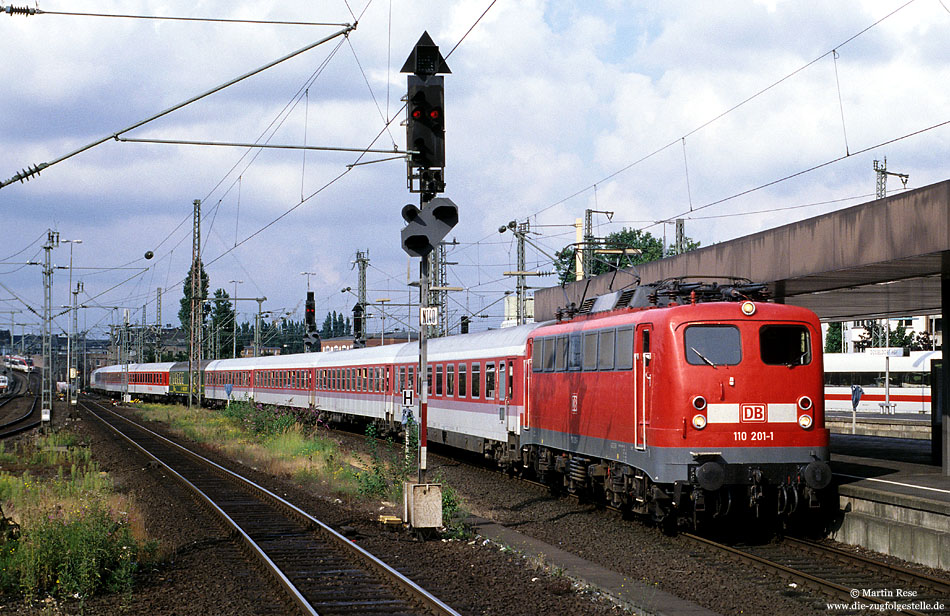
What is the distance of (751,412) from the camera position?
1362cm

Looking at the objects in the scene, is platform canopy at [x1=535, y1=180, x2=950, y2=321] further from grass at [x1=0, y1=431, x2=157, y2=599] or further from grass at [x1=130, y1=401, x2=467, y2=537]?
grass at [x1=0, y1=431, x2=157, y2=599]

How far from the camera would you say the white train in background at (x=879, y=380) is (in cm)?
5700

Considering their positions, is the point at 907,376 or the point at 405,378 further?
the point at 907,376

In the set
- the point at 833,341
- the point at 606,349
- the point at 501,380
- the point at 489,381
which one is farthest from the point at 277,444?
the point at 833,341

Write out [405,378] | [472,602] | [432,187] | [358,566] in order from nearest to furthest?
[472,602], [358,566], [432,187], [405,378]

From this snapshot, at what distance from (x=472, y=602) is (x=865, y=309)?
20.5 meters

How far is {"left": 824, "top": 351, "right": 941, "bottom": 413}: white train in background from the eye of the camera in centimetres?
5700

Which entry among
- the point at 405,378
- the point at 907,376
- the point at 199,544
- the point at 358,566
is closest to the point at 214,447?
the point at 405,378

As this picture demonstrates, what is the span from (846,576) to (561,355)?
7288 millimetres

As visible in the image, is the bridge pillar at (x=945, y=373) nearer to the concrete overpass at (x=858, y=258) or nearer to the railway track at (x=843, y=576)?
the concrete overpass at (x=858, y=258)

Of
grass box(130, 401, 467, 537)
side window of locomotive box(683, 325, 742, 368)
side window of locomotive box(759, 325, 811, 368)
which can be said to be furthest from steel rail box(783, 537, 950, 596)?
grass box(130, 401, 467, 537)

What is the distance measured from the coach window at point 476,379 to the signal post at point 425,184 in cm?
976

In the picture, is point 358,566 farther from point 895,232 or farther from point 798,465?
point 895,232

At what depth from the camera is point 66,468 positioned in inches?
1063
